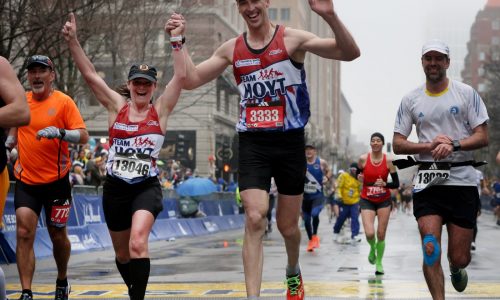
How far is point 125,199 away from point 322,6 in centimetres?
230

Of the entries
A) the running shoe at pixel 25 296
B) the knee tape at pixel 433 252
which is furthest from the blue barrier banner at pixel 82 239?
the knee tape at pixel 433 252

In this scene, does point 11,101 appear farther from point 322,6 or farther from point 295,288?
point 295,288

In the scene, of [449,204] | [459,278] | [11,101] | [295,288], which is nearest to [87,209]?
[295,288]

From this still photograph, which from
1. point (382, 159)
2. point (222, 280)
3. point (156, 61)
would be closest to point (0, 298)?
point (222, 280)

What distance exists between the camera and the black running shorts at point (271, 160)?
7.65 meters

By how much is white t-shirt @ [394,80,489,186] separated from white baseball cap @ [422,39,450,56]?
348 millimetres

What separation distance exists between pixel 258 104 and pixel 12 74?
2509 mm

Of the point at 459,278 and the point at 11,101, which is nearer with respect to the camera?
the point at 11,101

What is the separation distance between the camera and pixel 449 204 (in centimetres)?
790

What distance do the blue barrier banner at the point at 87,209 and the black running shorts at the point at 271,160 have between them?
10936 mm

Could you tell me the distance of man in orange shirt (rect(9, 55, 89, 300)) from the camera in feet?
29.7

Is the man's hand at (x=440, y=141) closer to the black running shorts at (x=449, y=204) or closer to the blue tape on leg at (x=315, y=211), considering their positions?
the black running shorts at (x=449, y=204)

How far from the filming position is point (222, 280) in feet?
39.6

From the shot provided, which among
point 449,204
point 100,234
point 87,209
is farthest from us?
point 100,234
